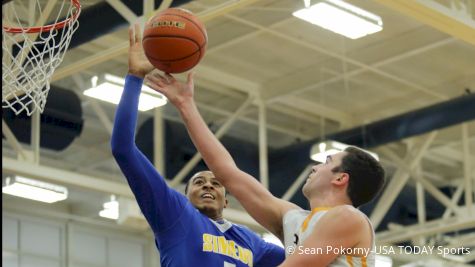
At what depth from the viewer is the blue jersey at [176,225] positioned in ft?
15.7

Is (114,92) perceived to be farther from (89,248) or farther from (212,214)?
(89,248)

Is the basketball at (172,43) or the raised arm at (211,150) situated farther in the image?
the basketball at (172,43)

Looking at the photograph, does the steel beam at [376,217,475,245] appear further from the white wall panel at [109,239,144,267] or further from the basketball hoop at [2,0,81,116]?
the basketball hoop at [2,0,81,116]

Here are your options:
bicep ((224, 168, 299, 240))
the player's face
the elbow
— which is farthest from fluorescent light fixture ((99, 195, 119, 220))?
the player's face

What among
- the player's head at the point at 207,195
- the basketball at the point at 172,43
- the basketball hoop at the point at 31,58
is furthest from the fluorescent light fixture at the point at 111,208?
the basketball at the point at 172,43

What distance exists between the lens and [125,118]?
15.0 ft

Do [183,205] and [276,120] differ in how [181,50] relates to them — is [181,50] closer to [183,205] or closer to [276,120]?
[183,205]

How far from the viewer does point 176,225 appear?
506 centimetres

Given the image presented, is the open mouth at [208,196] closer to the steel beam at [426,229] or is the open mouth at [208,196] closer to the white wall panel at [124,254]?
the steel beam at [426,229]

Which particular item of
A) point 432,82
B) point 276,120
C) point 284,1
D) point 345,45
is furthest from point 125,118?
point 276,120

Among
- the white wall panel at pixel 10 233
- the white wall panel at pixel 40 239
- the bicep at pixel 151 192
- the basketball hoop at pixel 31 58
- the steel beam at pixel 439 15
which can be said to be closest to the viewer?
the bicep at pixel 151 192

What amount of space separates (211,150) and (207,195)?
3.41ft

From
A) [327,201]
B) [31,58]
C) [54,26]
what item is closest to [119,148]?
[327,201]

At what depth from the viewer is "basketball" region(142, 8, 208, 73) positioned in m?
4.68
